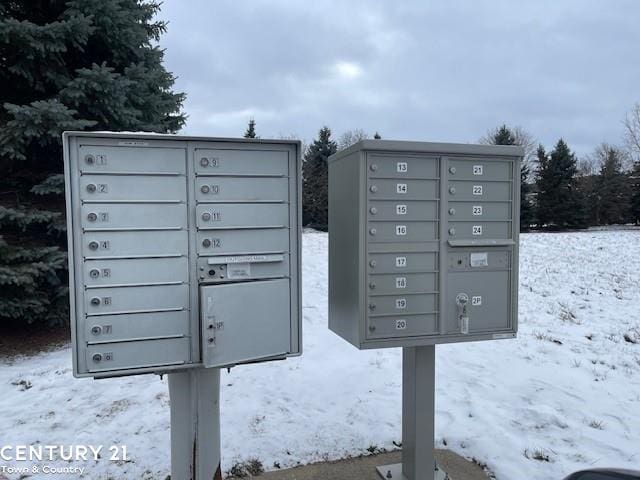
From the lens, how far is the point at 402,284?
109 inches

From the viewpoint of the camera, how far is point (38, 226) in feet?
18.7

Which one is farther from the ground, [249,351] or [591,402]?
[249,351]

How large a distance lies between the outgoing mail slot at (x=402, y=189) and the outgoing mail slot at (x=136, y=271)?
1135 millimetres

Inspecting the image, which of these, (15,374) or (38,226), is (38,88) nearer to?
(38,226)

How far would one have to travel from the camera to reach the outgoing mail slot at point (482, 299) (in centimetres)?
286

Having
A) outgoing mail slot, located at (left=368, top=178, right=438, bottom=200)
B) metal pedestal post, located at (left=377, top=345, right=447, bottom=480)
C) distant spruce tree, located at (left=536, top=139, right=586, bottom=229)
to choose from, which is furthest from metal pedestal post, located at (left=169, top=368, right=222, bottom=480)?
distant spruce tree, located at (left=536, top=139, right=586, bottom=229)

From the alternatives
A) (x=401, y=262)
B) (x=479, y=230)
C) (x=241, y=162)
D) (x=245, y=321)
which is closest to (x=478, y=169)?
(x=479, y=230)

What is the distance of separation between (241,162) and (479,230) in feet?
5.01

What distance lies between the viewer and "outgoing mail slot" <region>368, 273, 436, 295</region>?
2.73 meters

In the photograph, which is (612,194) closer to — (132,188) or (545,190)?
(545,190)

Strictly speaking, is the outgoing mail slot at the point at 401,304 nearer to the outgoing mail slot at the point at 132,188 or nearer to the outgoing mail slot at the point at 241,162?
the outgoing mail slot at the point at 241,162

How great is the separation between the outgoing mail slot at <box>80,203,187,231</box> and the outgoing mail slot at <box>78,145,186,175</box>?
0.17 m

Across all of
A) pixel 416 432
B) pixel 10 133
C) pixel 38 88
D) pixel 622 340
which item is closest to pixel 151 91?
pixel 38 88

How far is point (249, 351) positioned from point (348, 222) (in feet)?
3.21
